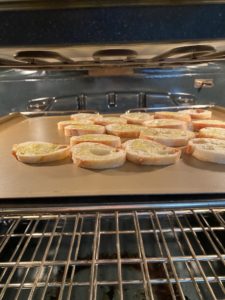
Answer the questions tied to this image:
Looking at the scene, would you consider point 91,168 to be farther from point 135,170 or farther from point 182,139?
point 182,139

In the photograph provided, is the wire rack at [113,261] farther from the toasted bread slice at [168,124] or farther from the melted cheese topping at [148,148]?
the toasted bread slice at [168,124]

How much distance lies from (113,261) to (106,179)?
263 millimetres

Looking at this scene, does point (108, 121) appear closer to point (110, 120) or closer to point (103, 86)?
point (110, 120)

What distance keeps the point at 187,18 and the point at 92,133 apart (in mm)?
933

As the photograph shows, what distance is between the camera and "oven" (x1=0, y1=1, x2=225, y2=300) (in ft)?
1.65

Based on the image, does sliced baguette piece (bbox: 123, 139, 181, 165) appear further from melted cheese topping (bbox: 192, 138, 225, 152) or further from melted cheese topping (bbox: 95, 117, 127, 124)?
melted cheese topping (bbox: 95, 117, 127, 124)

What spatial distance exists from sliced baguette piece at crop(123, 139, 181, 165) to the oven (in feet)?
0.11

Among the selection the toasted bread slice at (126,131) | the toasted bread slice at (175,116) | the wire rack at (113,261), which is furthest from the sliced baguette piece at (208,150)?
the toasted bread slice at (175,116)

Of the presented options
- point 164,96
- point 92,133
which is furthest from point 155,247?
point 164,96

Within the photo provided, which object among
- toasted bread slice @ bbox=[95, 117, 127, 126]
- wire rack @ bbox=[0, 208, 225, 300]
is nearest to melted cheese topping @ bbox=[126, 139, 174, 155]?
wire rack @ bbox=[0, 208, 225, 300]

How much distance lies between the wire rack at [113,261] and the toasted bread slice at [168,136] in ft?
0.97

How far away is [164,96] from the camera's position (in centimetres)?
210

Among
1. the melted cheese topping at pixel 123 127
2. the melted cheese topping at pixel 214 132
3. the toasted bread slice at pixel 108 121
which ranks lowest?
the toasted bread slice at pixel 108 121

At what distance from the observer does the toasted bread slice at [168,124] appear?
4.78ft
